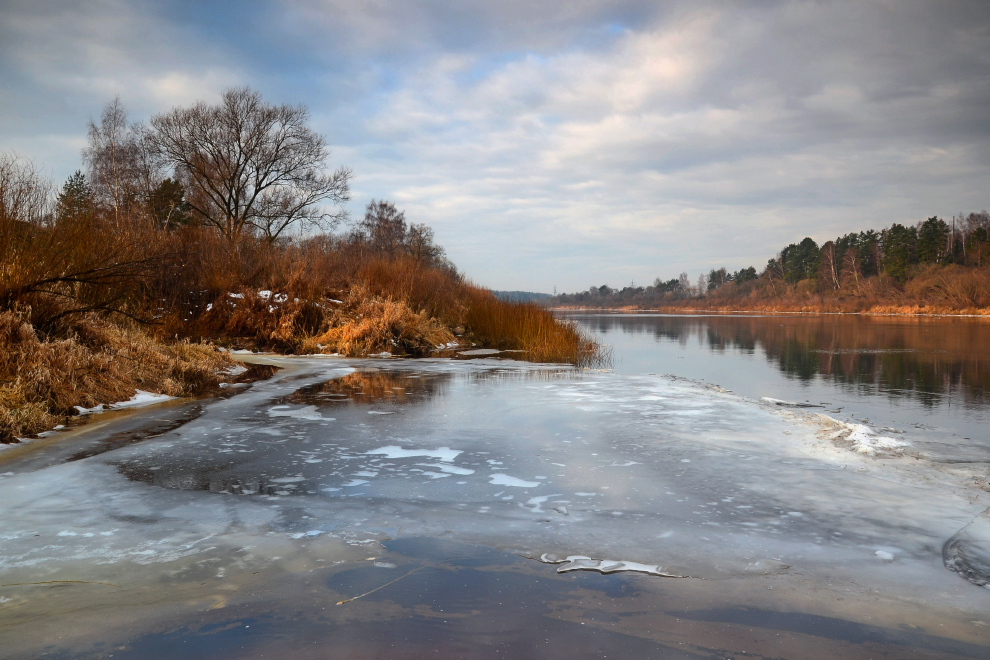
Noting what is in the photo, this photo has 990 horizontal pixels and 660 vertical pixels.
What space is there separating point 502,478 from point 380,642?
2327 millimetres

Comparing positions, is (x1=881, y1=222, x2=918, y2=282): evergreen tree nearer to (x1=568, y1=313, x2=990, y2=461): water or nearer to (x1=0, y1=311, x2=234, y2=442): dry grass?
(x1=568, y1=313, x2=990, y2=461): water

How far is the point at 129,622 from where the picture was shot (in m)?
2.37

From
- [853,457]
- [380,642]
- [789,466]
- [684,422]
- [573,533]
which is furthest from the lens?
[684,422]

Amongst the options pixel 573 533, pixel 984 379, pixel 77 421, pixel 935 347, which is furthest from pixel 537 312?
pixel 573 533

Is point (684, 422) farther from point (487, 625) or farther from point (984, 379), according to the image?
point (984, 379)

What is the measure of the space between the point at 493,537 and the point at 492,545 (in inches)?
4.8

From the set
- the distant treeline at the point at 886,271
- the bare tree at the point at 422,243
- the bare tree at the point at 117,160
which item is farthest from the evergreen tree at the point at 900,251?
the bare tree at the point at 117,160

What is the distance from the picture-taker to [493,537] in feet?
11.0

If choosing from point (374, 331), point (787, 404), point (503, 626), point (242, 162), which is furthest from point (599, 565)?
point (242, 162)

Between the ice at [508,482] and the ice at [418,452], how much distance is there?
24.9 inches

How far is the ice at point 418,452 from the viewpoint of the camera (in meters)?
5.17

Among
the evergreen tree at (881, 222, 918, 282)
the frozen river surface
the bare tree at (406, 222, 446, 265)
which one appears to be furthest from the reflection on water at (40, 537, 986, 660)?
the evergreen tree at (881, 222, 918, 282)

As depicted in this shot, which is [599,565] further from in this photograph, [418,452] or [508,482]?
[418,452]

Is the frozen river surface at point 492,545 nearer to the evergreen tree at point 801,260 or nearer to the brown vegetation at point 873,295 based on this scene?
the brown vegetation at point 873,295
